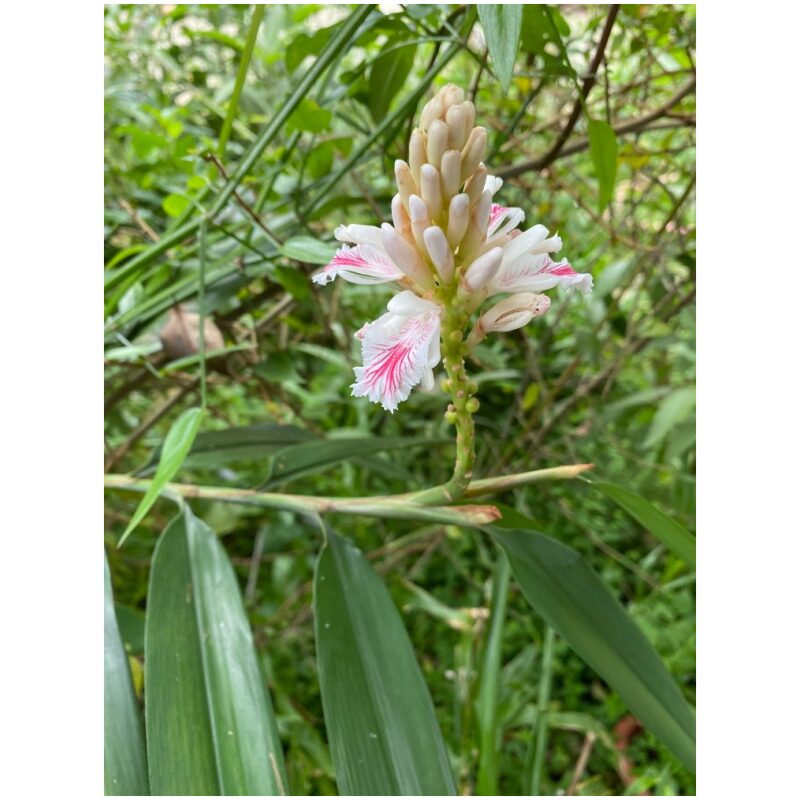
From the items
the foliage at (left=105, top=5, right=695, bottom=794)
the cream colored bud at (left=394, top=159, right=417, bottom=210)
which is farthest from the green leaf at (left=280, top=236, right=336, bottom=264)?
the cream colored bud at (left=394, top=159, right=417, bottom=210)

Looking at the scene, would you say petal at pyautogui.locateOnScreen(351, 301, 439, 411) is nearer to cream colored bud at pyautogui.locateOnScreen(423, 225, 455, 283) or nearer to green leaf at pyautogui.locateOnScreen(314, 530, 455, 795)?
cream colored bud at pyautogui.locateOnScreen(423, 225, 455, 283)

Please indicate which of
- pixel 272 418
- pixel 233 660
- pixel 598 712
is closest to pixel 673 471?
pixel 598 712

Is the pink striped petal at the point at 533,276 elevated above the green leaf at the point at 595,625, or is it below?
above

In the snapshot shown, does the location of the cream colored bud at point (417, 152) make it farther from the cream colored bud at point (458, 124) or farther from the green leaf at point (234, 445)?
the green leaf at point (234, 445)

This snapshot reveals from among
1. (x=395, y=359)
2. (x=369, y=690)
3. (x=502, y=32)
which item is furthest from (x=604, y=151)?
(x=369, y=690)

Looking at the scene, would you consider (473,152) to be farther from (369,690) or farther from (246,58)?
(369,690)

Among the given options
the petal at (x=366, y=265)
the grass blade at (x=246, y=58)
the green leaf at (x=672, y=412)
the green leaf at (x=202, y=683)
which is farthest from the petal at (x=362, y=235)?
the green leaf at (x=672, y=412)
